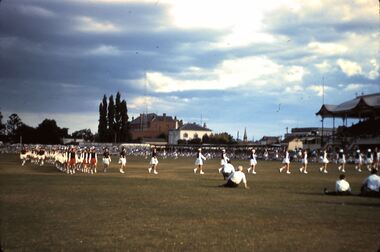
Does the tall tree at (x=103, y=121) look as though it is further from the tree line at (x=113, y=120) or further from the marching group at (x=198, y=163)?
the marching group at (x=198, y=163)

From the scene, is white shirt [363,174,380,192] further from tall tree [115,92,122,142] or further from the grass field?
tall tree [115,92,122,142]

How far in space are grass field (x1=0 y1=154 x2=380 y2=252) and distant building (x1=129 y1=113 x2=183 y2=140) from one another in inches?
6381

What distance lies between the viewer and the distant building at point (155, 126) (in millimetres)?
184250

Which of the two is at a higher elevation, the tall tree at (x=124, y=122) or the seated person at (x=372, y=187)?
the tall tree at (x=124, y=122)

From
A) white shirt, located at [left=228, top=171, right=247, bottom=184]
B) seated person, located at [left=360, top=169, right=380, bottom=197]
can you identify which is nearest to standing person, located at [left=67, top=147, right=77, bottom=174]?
white shirt, located at [left=228, top=171, right=247, bottom=184]

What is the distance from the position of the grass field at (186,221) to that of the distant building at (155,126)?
532ft

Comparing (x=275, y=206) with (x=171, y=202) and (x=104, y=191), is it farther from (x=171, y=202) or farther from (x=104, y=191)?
(x=104, y=191)

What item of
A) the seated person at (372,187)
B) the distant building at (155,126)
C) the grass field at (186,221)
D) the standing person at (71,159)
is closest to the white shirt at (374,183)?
the seated person at (372,187)

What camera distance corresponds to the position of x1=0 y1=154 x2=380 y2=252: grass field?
396 inches

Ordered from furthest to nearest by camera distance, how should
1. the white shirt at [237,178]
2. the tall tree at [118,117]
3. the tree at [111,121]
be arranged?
1. the tall tree at [118,117]
2. the tree at [111,121]
3. the white shirt at [237,178]

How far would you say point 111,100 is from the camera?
11112 centimetres

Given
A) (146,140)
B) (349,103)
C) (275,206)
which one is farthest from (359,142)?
(146,140)

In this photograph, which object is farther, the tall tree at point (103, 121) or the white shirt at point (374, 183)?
the tall tree at point (103, 121)

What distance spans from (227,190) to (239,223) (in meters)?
9.53
